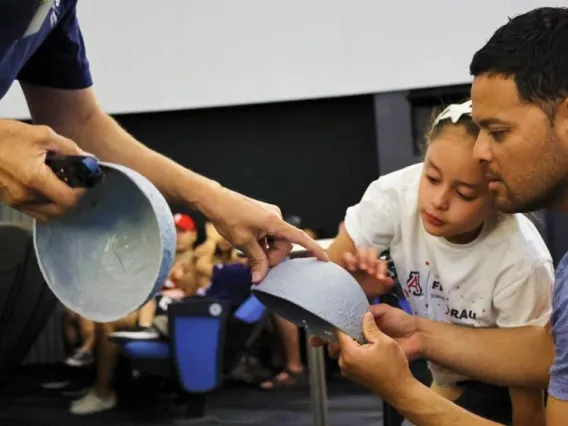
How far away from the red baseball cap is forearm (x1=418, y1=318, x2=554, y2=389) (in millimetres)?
2084

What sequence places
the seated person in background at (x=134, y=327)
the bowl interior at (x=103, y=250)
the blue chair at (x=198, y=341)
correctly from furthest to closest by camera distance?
the seated person in background at (x=134, y=327), the blue chair at (x=198, y=341), the bowl interior at (x=103, y=250)

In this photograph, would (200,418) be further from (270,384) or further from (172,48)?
(172,48)

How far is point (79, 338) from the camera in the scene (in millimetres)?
3252

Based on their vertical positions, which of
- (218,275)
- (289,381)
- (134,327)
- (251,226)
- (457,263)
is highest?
(251,226)

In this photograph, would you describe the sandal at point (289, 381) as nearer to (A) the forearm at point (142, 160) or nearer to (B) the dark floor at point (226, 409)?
(B) the dark floor at point (226, 409)

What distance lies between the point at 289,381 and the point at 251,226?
215 cm

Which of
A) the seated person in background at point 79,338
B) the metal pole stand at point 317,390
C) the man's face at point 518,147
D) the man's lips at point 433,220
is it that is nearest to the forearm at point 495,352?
the man's lips at point 433,220

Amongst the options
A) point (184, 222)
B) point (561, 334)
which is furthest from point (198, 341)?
point (561, 334)

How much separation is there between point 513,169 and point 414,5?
7.59ft

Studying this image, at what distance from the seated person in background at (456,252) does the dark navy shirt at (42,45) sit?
1.52 feet

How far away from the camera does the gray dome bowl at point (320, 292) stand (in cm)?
88

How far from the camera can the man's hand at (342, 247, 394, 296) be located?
3.41ft

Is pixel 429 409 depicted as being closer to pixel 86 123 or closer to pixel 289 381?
pixel 86 123

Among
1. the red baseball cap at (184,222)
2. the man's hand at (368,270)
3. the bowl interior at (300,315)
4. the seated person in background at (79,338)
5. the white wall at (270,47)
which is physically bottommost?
the seated person in background at (79,338)
